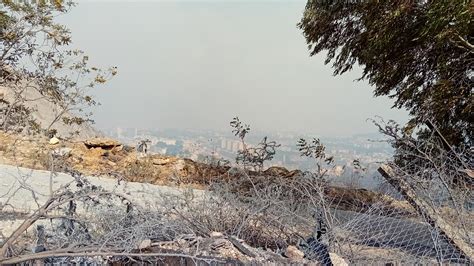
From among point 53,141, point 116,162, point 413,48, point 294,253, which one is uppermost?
point 413,48

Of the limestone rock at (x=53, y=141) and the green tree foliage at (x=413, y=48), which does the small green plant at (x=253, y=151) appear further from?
the limestone rock at (x=53, y=141)

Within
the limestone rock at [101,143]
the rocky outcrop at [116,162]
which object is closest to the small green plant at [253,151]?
the rocky outcrop at [116,162]

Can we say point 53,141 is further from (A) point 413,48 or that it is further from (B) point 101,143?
(A) point 413,48

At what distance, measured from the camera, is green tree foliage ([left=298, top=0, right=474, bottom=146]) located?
5734 millimetres

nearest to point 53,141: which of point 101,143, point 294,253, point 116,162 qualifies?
point 101,143

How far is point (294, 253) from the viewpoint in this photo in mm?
3309

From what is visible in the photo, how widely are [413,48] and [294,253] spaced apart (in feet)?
15.4

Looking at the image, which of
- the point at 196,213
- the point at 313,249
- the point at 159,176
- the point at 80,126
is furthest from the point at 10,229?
the point at 80,126

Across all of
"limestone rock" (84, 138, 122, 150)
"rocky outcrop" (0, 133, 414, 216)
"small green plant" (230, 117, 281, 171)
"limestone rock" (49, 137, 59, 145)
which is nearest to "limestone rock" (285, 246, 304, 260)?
"small green plant" (230, 117, 281, 171)

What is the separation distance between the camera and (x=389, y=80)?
25.0 ft

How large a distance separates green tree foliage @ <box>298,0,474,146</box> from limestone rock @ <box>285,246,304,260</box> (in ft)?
10.5

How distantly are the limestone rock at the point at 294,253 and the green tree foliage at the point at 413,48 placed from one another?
320 cm

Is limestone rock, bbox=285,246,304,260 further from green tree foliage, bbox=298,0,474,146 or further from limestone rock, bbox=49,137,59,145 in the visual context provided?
limestone rock, bbox=49,137,59,145

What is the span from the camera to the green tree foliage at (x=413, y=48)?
226 inches
